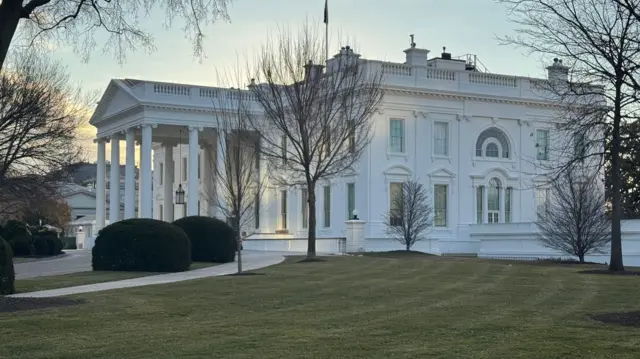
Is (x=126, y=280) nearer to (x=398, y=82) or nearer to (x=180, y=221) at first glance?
(x=180, y=221)

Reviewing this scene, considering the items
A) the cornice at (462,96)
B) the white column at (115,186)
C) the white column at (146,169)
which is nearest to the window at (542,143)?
the cornice at (462,96)

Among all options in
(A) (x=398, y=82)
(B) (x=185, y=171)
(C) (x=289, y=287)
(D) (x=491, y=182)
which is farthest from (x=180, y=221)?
(B) (x=185, y=171)

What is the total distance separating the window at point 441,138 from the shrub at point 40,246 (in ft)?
80.5

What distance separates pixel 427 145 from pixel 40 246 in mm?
24185

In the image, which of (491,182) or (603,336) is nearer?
(603,336)

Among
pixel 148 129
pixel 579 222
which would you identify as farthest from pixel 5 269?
pixel 148 129

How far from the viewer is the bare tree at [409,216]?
45.6 meters

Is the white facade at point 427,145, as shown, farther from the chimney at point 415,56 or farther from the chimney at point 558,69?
the chimney at point 558,69

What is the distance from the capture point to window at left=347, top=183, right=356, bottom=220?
168ft

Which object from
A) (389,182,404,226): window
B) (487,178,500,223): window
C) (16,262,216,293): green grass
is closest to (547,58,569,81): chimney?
(16,262,216,293): green grass

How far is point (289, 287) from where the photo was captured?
61.3ft

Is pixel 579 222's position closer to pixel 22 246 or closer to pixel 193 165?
Result: pixel 193 165

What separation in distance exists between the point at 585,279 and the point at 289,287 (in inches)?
315

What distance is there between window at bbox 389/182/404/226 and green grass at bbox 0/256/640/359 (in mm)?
27536
